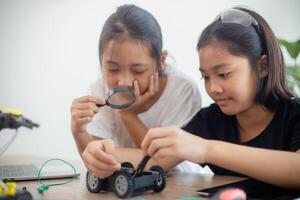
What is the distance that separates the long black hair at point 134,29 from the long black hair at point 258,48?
0.15 metres

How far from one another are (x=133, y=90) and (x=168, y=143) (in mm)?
372

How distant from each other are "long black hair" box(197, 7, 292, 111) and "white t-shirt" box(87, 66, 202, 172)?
0.65 ft

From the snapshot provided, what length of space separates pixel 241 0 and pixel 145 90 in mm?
1380

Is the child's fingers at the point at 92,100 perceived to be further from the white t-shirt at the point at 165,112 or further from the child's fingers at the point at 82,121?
the white t-shirt at the point at 165,112

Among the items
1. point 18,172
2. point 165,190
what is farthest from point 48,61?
point 165,190

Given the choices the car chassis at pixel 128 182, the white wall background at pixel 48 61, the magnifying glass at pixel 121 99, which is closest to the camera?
the car chassis at pixel 128 182

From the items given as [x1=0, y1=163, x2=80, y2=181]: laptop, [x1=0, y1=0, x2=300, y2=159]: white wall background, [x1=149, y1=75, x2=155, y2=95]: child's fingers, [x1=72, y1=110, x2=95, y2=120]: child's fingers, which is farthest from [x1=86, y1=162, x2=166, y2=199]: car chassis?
[x1=0, y1=0, x2=300, y2=159]: white wall background

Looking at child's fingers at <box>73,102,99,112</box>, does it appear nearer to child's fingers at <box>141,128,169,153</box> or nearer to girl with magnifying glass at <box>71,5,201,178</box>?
girl with magnifying glass at <box>71,5,201,178</box>

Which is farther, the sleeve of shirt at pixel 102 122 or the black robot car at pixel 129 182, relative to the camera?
the sleeve of shirt at pixel 102 122

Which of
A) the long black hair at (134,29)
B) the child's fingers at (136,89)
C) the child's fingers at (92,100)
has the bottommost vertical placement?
the child's fingers at (92,100)

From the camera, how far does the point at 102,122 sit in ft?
3.98

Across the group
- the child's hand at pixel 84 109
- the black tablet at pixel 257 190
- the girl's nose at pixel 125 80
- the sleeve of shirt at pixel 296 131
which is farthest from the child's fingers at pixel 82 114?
the sleeve of shirt at pixel 296 131

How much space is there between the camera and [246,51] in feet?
3.18

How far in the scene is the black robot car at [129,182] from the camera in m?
0.69
